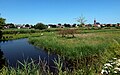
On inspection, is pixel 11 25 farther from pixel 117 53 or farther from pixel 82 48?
pixel 117 53

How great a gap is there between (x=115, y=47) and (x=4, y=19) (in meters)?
70.5

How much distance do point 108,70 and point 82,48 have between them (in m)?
21.6

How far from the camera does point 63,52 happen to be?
30.8m

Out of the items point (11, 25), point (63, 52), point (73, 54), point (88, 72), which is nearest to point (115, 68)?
point (88, 72)

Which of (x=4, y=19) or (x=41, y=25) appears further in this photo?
(x=41, y=25)

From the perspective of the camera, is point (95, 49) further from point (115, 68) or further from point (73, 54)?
point (115, 68)

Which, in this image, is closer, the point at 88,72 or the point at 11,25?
the point at 88,72

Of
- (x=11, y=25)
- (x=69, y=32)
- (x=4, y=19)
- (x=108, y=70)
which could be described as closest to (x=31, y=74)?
(x=108, y=70)

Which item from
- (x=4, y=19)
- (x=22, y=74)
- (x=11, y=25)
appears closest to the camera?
(x=22, y=74)

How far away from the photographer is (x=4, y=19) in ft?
261

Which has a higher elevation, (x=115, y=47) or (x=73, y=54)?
(x=115, y=47)

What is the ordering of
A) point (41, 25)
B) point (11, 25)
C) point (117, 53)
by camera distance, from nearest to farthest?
1. point (117, 53)
2. point (41, 25)
3. point (11, 25)

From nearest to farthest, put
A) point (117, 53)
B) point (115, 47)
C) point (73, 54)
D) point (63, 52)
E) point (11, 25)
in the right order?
point (117, 53)
point (115, 47)
point (73, 54)
point (63, 52)
point (11, 25)

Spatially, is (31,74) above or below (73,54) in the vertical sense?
above
